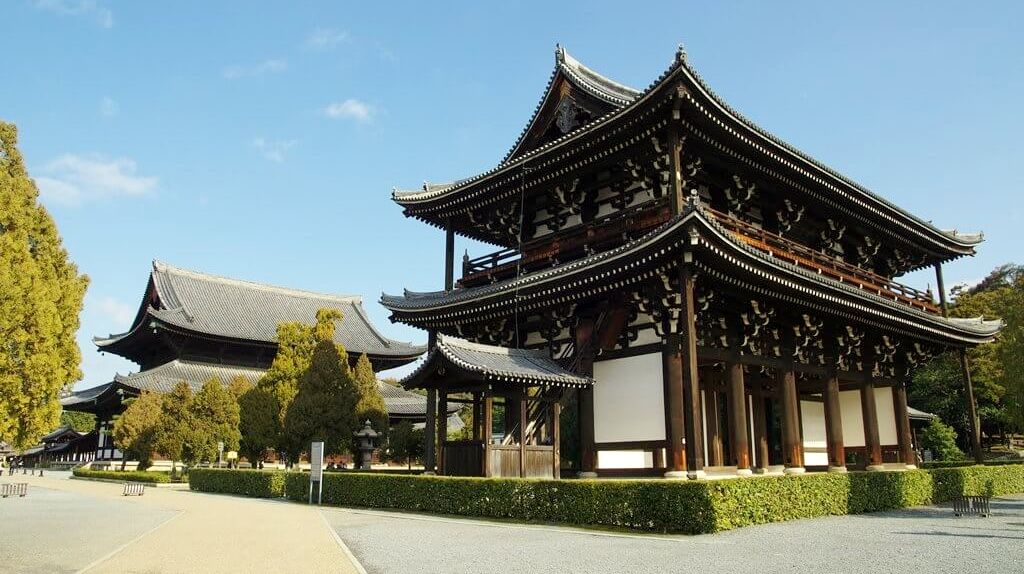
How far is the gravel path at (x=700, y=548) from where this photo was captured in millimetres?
10547

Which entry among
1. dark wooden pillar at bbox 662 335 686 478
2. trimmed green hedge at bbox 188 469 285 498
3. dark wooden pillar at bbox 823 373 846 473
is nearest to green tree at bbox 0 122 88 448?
trimmed green hedge at bbox 188 469 285 498

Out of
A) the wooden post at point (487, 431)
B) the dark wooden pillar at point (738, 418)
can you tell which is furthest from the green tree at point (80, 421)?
the dark wooden pillar at point (738, 418)

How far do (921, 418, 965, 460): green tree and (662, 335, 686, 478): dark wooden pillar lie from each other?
1419 inches

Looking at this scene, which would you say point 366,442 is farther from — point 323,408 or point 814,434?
point 814,434

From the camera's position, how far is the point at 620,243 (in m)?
21.8

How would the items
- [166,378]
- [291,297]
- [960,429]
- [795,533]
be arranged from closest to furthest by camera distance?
[795,533] < [166,378] < [960,429] < [291,297]

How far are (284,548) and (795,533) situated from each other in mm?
9837

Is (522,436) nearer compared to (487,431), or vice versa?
(487,431)

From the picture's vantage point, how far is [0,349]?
16.2 m

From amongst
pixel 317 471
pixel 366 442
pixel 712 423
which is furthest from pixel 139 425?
pixel 712 423

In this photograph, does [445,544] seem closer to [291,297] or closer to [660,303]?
[660,303]

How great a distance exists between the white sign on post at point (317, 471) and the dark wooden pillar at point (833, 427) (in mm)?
16350

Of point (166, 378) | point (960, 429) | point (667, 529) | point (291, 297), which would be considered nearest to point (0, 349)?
point (667, 529)

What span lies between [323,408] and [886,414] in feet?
75.4
